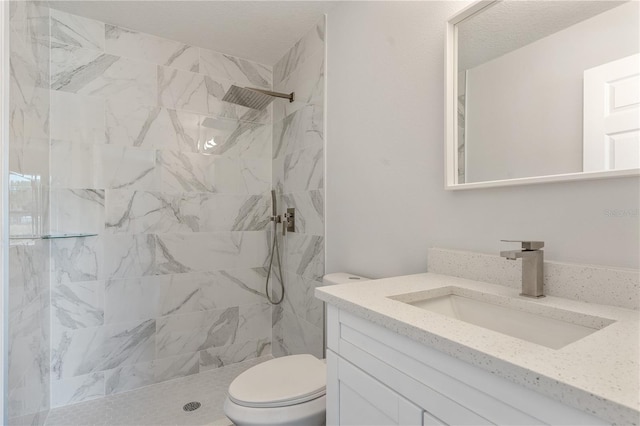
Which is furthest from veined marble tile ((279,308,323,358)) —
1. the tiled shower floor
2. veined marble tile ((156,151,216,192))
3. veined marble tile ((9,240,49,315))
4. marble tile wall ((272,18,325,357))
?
veined marble tile ((9,240,49,315))

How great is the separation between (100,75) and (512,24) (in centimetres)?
230

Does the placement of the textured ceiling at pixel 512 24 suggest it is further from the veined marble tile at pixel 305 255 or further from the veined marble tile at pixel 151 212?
the veined marble tile at pixel 151 212

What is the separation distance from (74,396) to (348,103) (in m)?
2.41

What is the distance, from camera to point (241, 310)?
2.56 m

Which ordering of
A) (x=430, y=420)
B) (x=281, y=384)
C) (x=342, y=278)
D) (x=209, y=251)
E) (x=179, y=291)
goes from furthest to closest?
1. (x=209, y=251)
2. (x=179, y=291)
3. (x=342, y=278)
4. (x=281, y=384)
5. (x=430, y=420)

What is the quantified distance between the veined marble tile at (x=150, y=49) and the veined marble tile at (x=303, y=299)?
1.71 metres

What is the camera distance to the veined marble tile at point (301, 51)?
210 centimetres

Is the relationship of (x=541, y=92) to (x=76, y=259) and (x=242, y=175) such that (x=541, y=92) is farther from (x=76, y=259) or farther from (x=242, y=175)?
(x=76, y=259)

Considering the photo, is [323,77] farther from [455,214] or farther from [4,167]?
[4,167]

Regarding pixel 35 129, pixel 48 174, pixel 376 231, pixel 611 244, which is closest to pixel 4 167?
pixel 35 129

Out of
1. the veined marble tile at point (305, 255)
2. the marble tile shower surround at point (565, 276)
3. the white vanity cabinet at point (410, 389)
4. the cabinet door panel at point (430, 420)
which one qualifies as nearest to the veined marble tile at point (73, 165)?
the veined marble tile at point (305, 255)

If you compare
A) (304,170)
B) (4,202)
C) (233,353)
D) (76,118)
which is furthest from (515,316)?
(76,118)

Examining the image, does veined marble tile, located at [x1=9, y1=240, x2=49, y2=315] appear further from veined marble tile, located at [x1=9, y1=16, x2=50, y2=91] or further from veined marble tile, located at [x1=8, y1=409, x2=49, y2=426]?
veined marble tile, located at [x1=9, y1=16, x2=50, y2=91]

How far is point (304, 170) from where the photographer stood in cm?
226
